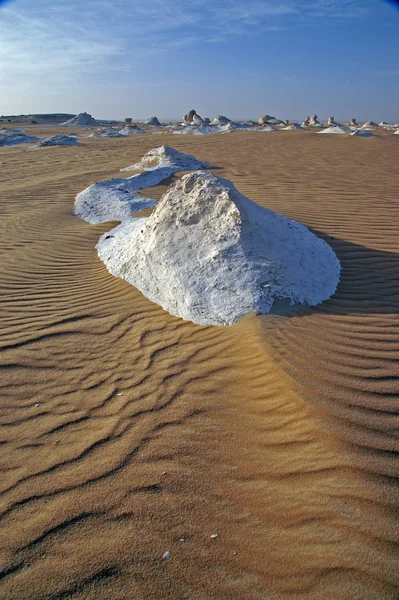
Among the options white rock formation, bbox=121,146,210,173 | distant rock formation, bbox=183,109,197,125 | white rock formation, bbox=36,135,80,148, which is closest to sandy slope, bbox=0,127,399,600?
white rock formation, bbox=121,146,210,173

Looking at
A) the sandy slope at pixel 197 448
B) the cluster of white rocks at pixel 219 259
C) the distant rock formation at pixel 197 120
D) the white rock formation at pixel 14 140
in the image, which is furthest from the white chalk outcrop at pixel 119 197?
the distant rock formation at pixel 197 120

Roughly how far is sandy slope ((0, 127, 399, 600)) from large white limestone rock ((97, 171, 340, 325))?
0.21m

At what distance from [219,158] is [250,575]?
46.6 ft

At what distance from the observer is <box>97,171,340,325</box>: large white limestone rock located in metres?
3.88

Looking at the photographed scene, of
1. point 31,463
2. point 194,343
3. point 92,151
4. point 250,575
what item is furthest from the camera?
point 92,151

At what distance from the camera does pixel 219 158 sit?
14.6 meters

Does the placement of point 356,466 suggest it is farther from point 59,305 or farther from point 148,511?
point 59,305

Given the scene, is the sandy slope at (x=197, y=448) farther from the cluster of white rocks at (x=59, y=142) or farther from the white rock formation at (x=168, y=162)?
the cluster of white rocks at (x=59, y=142)

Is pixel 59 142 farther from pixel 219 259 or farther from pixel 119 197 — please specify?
pixel 219 259

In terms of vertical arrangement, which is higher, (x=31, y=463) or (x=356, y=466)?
(x=356, y=466)

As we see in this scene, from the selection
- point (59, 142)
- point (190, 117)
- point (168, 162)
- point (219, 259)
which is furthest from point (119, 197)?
point (190, 117)

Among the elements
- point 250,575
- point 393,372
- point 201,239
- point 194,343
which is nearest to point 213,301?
point 194,343

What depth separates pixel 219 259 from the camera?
163 inches

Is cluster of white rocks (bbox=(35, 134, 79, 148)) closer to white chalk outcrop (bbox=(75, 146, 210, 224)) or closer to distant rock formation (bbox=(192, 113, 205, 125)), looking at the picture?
white chalk outcrop (bbox=(75, 146, 210, 224))
